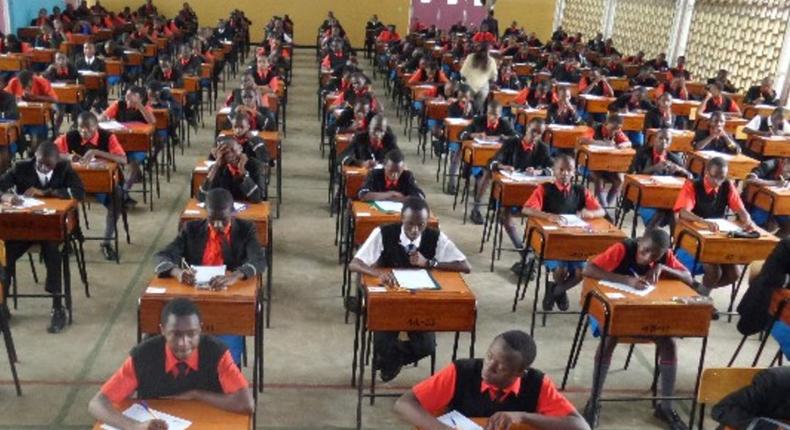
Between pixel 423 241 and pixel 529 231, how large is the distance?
4.46 feet

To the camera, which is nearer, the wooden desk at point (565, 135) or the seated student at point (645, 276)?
the seated student at point (645, 276)

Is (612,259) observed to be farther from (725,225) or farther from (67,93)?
(67,93)

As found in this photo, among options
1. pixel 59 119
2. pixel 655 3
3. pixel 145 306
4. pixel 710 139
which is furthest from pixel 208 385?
pixel 655 3

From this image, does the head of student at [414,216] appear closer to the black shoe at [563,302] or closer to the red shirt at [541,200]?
the red shirt at [541,200]

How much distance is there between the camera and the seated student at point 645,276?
4586 millimetres

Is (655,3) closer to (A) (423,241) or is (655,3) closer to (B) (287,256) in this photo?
(B) (287,256)

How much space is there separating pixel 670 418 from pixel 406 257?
1844 millimetres

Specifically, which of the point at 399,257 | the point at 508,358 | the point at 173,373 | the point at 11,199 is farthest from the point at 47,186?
the point at 508,358

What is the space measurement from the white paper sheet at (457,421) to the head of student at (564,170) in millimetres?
3189

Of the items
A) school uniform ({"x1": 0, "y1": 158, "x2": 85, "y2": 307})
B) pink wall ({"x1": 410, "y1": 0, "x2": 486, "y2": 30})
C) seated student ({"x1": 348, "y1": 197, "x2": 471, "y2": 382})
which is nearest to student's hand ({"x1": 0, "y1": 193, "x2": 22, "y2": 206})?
school uniform ({"x1": 0, "y1": 158, "x2": 85, "y2": 307})

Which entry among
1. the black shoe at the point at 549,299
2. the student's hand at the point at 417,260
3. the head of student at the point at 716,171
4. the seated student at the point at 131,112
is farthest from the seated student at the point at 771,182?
the seated student at the point at 131,112

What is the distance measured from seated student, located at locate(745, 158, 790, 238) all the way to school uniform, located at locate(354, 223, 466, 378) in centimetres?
406

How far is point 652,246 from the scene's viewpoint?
462 cm

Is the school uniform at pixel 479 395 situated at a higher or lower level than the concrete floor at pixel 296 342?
higher
